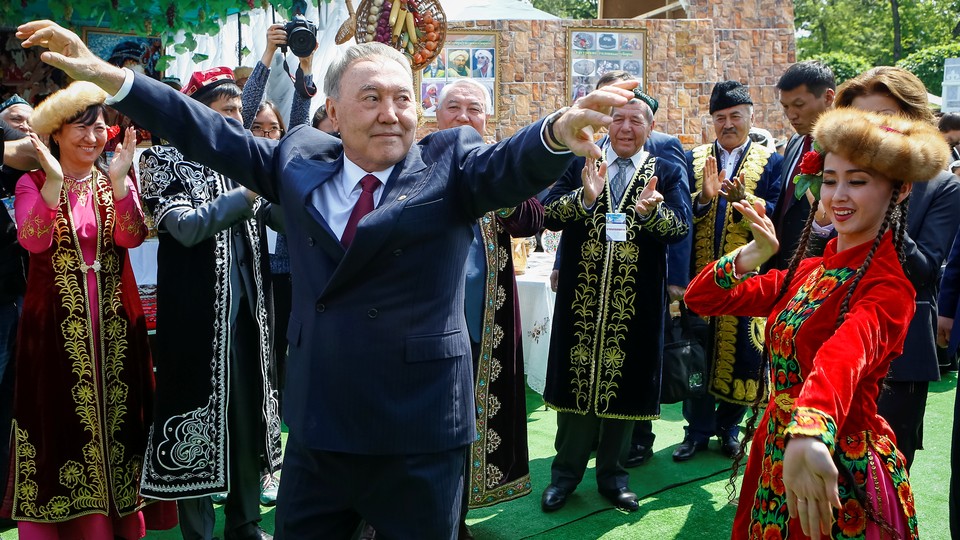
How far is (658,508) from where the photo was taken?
176 inches

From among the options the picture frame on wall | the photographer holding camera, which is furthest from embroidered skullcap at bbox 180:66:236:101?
the picture frame on wall

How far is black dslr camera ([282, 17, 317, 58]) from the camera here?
12.9 feet

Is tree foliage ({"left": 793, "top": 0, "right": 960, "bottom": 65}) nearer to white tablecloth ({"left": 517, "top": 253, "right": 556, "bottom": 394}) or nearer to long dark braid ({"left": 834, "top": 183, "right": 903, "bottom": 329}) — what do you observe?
white tablecloth ({"left": 517, "top": 253, "right": 556, "bottom": 394})

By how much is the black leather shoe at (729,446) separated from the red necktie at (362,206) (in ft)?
11.7

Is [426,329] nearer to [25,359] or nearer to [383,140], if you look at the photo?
[383,140]

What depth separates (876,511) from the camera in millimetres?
2367

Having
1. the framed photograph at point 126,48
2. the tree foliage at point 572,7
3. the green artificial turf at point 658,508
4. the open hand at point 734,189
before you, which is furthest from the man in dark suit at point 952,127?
the tree foliage at point 572,7

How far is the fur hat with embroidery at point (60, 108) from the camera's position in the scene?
11.5ft

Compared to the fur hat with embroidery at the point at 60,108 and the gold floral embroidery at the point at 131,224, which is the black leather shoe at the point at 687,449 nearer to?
the gold floral embroidery at the point at 131,224

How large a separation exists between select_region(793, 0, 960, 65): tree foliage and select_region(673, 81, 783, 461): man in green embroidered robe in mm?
30188

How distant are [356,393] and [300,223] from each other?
19.7 inches

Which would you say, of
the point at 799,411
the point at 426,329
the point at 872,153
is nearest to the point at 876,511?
the point at 799,411

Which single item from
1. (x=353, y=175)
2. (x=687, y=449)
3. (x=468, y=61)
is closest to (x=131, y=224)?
(x=353, y=175)

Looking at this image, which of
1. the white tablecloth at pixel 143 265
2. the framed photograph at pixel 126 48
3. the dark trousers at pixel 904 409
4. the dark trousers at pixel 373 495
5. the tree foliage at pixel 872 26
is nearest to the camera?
the dark trousers at pixel 373 495
